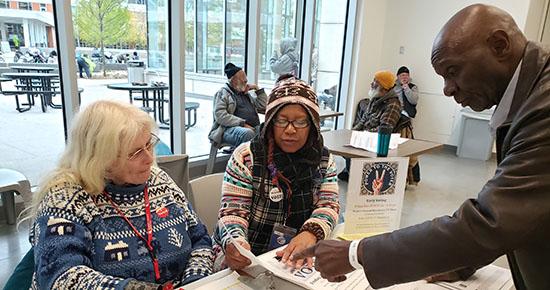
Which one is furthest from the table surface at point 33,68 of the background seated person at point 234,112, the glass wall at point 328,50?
the glass wall at point 328,50

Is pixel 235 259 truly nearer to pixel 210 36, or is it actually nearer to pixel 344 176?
pixel 344 176

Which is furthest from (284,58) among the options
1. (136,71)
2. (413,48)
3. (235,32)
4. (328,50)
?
(413,48)

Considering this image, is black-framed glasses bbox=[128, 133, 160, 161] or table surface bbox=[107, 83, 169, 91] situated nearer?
black-framed glasses bbox=[128, 133, 160, 161]

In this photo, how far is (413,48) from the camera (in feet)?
21.4

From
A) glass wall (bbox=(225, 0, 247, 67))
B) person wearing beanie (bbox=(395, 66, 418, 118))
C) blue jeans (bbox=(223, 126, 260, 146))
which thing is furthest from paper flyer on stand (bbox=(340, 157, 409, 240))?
person wearing beanie (bbox=(395, 66, 418, 118))

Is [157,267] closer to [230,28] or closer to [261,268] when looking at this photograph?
[261,268]

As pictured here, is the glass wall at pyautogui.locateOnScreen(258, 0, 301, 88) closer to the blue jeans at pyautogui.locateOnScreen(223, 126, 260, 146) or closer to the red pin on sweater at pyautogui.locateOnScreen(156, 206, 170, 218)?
the blue jeans at pyautogui.locateOnScreen(223, 126, 260, 146)

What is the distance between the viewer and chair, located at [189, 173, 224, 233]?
5.90 feet

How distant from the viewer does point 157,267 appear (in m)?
1.28

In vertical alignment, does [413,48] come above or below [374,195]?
above

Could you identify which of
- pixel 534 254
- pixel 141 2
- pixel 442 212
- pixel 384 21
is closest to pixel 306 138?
pixel 534 254

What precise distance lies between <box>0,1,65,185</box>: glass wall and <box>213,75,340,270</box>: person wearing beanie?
199 cm

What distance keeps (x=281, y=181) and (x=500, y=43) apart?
0.91 m

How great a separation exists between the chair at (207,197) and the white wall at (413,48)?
16.6 feet
